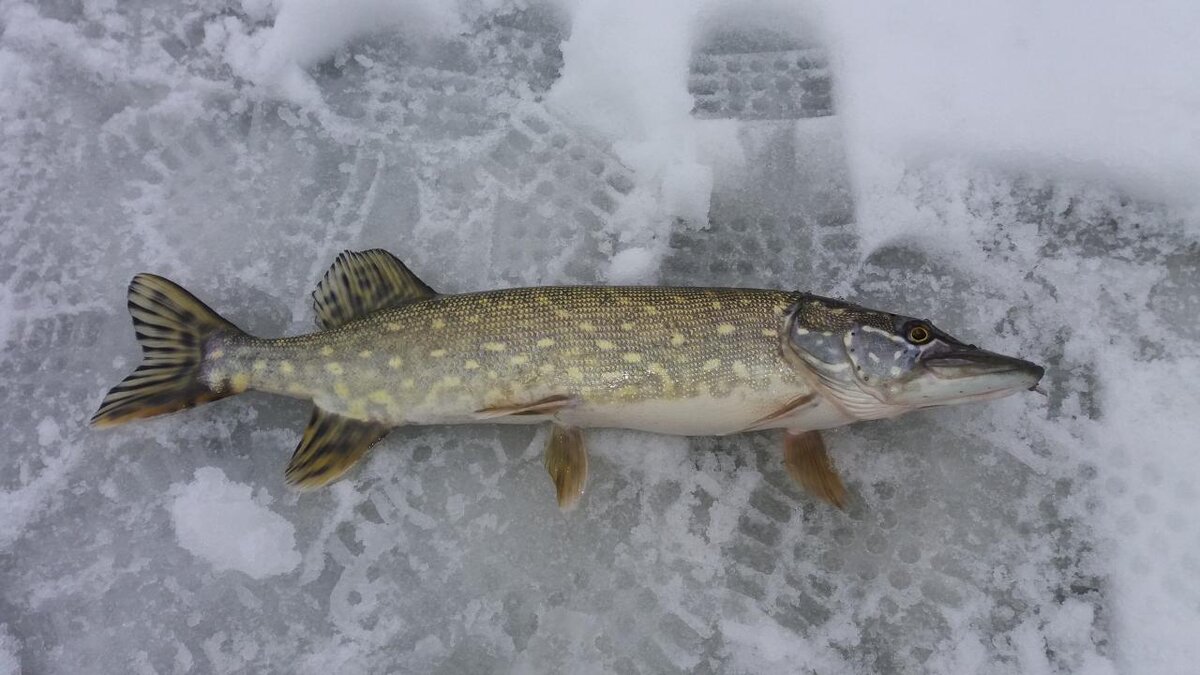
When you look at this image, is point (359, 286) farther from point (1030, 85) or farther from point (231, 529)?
point (1030, 85)

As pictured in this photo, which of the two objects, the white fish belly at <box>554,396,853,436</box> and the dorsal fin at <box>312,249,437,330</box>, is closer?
the white fish belly at <box>554,396,853,436</box>

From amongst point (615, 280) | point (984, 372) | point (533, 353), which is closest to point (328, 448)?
point (533, 353)

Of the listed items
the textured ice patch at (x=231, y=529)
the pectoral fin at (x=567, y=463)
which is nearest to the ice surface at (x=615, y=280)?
the textured ice patch at (x=231, y=529)

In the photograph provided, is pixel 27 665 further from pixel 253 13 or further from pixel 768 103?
pixel 768 103

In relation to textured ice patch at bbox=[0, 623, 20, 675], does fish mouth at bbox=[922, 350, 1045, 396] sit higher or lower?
higher

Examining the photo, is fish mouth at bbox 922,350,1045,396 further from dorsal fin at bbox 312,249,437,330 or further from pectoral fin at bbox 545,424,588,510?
dorsal fin at bbox 312,249,437,330

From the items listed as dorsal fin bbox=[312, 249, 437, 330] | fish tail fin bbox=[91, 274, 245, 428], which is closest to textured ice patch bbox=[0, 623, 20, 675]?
fish tail fin bbox=[91, 274, 245, 428]

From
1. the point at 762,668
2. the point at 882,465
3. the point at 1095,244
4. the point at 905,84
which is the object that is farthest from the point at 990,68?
the point at 762,668

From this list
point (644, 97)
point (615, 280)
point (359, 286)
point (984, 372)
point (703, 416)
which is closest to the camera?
point (984, 372)
